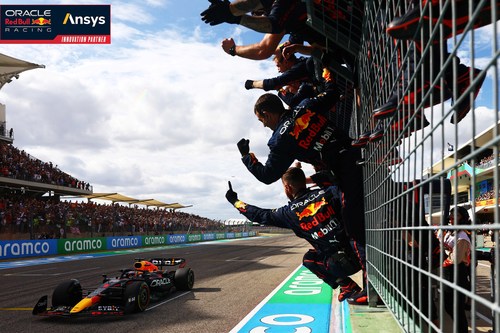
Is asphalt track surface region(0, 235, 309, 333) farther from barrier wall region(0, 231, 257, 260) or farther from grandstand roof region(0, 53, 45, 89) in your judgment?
grandstand roof region(0, 53, 45, 89)

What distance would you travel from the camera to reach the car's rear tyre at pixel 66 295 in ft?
Result: 22.7

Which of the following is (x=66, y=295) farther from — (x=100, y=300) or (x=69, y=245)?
(x=69, y=245)

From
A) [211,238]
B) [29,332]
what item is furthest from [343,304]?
[211,238]

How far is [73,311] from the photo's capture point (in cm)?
650

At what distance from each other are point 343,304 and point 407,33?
248 inches

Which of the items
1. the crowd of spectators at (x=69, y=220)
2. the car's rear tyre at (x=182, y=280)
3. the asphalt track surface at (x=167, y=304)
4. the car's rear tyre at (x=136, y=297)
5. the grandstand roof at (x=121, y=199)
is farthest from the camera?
the grandstand roof at (x=121, y=199)

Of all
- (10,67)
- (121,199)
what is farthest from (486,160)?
(121,199)

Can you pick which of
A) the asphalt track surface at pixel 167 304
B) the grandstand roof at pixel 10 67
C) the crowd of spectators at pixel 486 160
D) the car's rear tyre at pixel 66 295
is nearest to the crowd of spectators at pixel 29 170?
the grandstand roof at pixel 10 67

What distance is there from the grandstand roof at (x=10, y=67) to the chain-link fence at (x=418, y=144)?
3594 centimetres

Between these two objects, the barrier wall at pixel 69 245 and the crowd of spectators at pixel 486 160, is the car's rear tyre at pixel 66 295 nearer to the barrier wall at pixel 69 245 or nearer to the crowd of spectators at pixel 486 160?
the crowd of spectators at pixel 486 160

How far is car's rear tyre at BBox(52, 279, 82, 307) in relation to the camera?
22.7 ft

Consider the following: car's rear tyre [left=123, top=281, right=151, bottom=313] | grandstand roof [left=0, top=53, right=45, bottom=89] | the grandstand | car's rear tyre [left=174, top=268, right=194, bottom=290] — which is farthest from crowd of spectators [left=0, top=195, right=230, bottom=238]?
car's rear tyre [left=123, top=281, right=151, bottom=313]

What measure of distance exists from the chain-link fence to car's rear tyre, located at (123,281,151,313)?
13.3 ft

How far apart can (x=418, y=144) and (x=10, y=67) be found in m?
38.8
